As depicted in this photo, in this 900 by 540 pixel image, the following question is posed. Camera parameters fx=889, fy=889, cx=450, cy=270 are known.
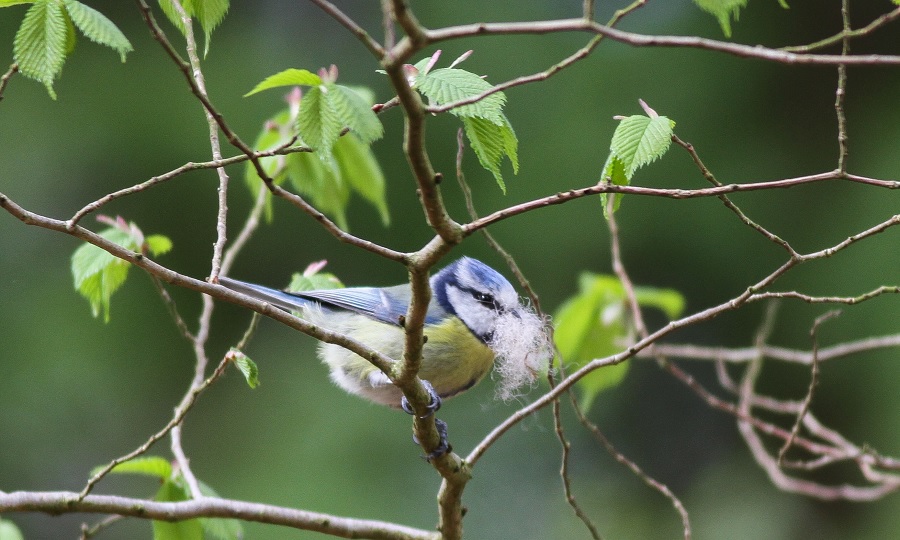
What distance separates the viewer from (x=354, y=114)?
92 centimetres

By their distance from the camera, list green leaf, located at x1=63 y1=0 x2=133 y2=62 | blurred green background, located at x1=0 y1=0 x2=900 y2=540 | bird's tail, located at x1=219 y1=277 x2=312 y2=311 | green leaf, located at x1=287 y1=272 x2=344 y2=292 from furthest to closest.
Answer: blurred green background, located at x1=0 y1=0 x2=900 y2=540
bird's tail, located at x1=219 y1=277 x2=312 y2=311
green leaf, located at x1=287 y1=272 x2=344 y2=292
green leaf, located at x1=63 y1=0 x2=133 y2=62

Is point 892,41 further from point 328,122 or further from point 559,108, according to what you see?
point 328,122

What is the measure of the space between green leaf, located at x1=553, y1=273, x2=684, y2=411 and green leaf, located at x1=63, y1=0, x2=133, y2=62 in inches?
54.2

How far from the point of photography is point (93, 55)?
416 cm

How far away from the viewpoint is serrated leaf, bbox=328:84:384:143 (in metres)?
0.90

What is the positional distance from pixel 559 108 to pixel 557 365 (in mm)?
2577

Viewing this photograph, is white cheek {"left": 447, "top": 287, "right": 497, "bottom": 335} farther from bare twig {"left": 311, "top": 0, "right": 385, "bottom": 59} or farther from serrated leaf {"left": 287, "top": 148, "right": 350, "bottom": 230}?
bare twig {"left": 311, "top": 0, "right": 385, "bottom": 59}

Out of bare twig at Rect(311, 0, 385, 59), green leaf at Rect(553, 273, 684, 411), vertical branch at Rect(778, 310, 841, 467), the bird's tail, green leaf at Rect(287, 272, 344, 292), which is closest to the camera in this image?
bare twig at Rect(311, 0, 385, 59)

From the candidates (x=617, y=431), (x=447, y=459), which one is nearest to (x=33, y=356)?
(x=617, y=431)

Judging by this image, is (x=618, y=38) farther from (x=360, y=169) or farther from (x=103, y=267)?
(x=360, y=169)

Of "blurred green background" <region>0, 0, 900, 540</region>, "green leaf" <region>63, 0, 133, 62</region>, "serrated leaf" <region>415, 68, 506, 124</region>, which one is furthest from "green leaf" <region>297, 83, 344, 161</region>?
"blurred green background" <region>0, 0, 900, 540</region>

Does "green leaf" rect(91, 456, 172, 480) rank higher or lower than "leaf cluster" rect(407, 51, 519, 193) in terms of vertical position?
lower

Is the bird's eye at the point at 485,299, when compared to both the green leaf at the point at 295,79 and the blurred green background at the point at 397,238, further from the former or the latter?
the blurred green background at the point at 397,238

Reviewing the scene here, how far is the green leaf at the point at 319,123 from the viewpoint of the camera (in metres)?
0.98
